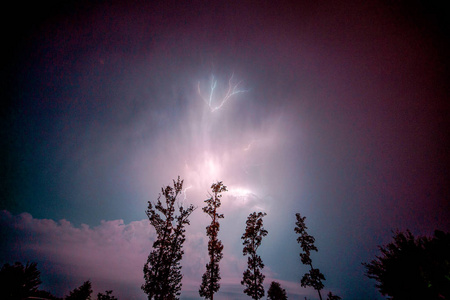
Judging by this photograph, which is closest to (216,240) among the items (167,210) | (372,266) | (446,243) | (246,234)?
(246,234)

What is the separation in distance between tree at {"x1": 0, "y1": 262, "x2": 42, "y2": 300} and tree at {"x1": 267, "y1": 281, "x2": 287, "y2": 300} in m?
44.7

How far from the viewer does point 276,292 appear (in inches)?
1433

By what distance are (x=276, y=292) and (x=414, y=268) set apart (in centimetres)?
3726

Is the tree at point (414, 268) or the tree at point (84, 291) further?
the tree at point (84, 291)

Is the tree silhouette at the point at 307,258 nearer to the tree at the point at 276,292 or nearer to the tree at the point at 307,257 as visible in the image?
the tree at the point at 307,257

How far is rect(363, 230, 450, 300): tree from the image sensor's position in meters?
9.50

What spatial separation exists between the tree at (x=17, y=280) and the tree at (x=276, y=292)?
44725 mm

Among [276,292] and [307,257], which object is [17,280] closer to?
[307,257]

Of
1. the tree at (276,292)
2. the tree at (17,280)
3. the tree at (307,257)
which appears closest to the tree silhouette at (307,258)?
the tree at (307,257)

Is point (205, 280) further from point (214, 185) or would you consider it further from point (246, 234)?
point (214, 185)

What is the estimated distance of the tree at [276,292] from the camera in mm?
35438

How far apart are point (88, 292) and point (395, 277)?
50.7 meters

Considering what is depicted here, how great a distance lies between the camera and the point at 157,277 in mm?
16641

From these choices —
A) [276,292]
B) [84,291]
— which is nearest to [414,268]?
[276,292]
